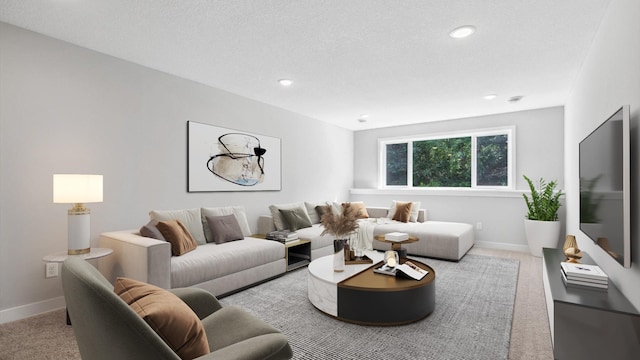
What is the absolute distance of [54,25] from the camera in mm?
2602

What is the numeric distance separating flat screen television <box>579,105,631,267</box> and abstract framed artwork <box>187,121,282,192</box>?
3879 millimetres

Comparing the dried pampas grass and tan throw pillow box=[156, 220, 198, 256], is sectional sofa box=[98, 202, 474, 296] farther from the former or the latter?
the dried pampas grass

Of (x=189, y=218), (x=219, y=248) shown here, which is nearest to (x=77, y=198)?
(x=189, y=218)

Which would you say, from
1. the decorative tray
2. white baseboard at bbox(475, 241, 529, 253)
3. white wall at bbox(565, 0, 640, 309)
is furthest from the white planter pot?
the decorative tray

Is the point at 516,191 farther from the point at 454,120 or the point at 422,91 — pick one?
the point at 422,91

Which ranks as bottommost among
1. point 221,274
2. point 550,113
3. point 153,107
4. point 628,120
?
point 221,274

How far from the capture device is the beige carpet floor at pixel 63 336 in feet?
6.94

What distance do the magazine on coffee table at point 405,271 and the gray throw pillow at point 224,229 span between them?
5.89 feet

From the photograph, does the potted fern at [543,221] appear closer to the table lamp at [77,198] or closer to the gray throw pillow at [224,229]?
the gray throw pillow at [224,229]

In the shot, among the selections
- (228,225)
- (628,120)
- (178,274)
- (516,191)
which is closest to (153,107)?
(228,225)

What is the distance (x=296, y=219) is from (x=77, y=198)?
275cm

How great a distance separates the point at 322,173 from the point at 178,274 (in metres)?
3.93

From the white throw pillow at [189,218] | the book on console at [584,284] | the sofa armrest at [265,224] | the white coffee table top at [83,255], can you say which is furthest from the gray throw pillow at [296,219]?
the book on console at [584,284]

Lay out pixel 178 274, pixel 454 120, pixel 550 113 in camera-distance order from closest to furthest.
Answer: pixel 178 274 → pixel 550 113 → pixel 454 120
